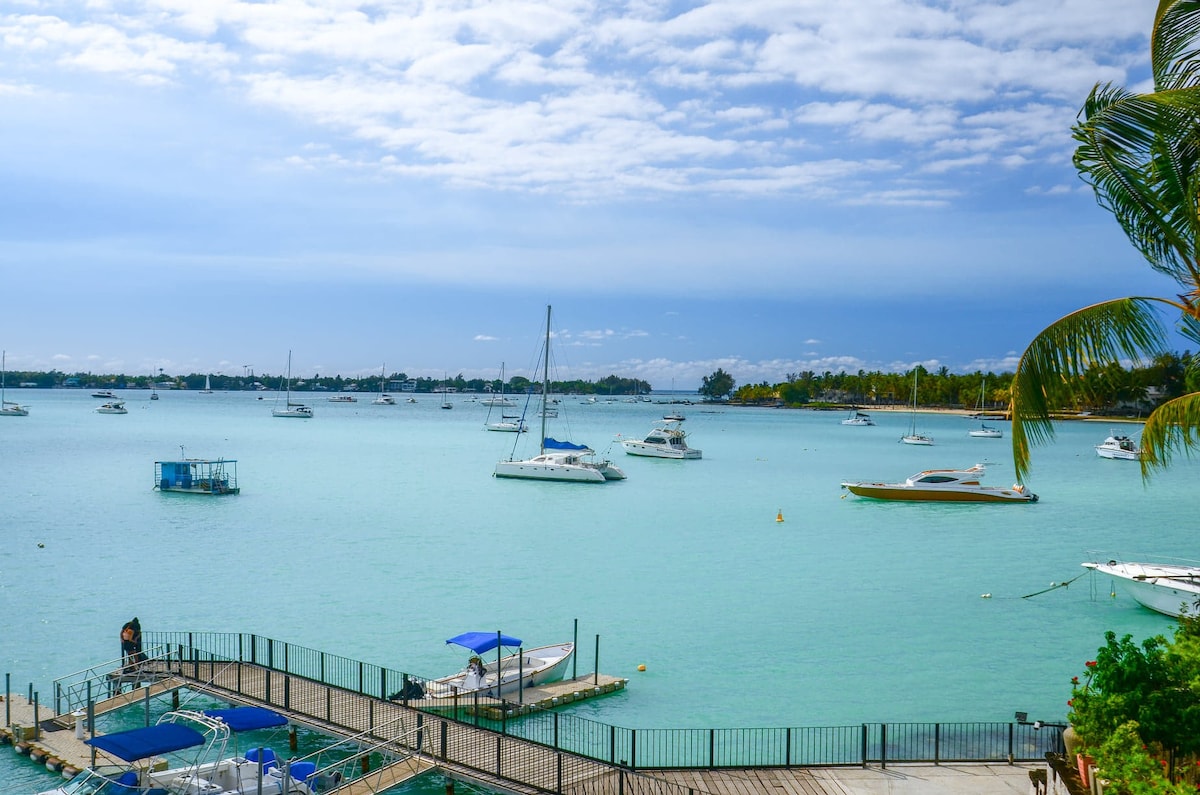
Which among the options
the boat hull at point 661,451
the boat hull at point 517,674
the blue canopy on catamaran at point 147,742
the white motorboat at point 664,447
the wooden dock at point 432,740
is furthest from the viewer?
the white motorboat at point 664,447

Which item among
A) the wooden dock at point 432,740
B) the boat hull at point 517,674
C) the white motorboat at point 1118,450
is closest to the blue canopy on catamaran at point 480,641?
the boat hull at point 517,674

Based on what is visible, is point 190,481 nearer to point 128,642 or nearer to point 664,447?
point 128,642

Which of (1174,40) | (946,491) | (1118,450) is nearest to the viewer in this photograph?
(1174,40)

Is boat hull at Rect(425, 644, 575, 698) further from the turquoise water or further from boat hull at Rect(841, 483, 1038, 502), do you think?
boat hull at Rect(841, 483, 1038, 502)

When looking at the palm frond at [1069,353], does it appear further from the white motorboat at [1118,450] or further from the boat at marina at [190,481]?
the white motorboat at [1118,450]

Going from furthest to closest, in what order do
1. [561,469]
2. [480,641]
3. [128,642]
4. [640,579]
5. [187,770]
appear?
[561,469]
[640,579]
[128,642]
[480,641]
[187,770]

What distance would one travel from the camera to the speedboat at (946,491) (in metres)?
66.6

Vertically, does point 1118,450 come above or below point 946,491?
above

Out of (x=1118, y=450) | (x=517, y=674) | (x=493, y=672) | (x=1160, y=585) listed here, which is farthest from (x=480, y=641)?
(x=1118, y=450)

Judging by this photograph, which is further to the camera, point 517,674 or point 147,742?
point 517,674

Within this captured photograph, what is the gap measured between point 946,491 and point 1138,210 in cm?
5651

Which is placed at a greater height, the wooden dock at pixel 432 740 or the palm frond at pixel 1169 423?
the palm frond at pixel 1169 423

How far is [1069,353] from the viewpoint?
508 inches

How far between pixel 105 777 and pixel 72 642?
14150 mm
